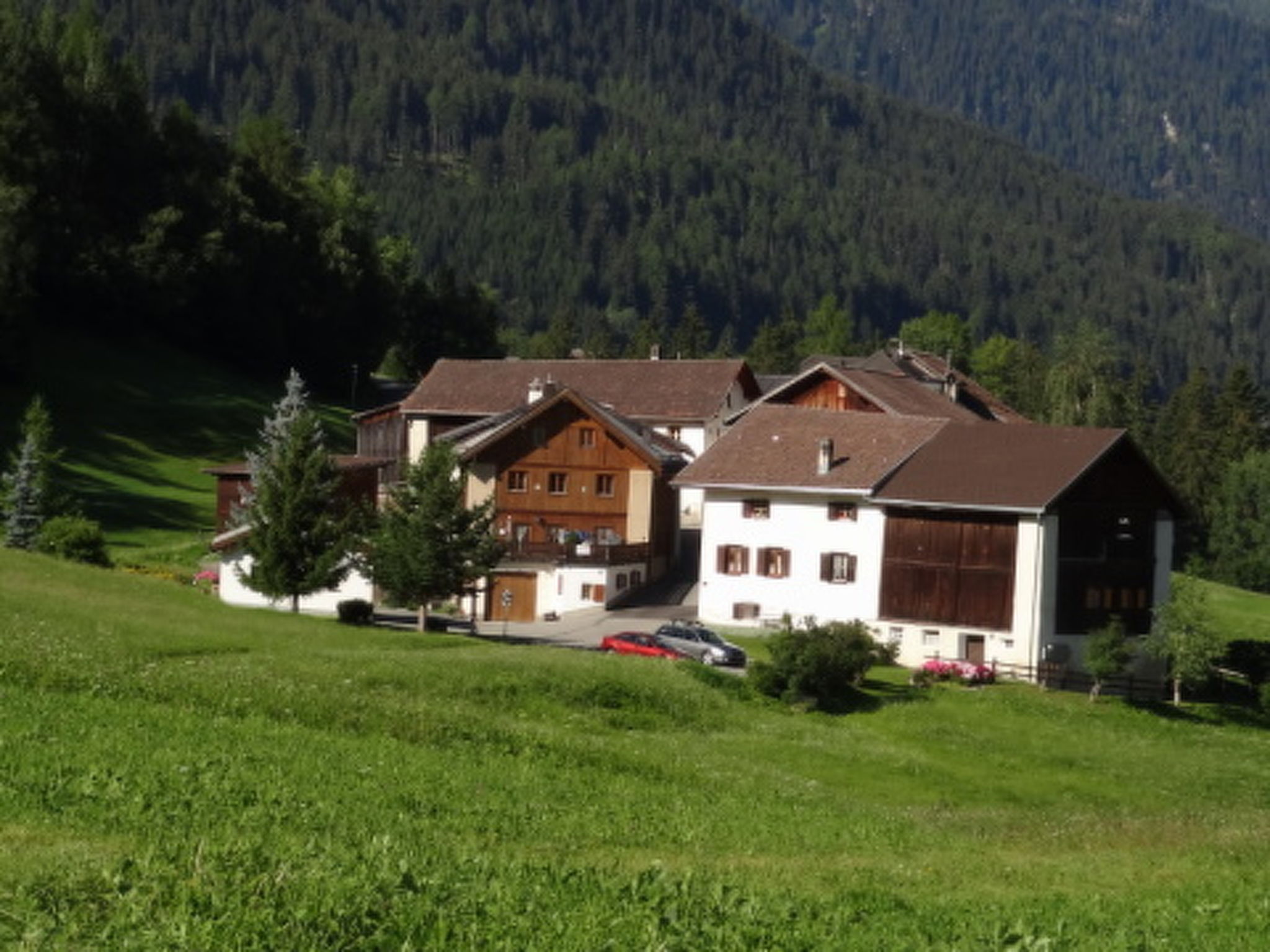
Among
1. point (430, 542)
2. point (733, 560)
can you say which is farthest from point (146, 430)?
point (430, 542)

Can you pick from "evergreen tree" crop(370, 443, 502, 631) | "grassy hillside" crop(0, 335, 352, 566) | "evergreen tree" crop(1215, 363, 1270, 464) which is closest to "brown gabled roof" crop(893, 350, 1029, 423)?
"evergreen tree" crop(1215, 363, 1270, 464)

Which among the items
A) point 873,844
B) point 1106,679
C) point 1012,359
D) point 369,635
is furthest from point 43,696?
point 1012,359

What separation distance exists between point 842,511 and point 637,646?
431 inches

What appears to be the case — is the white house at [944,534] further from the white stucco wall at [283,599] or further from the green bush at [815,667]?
the white stucco wall at [283,599]

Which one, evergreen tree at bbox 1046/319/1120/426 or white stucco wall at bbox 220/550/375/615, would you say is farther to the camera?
evergreen tree at bbox 1046/319/1120/426

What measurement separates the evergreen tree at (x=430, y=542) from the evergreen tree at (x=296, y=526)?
1548 mm

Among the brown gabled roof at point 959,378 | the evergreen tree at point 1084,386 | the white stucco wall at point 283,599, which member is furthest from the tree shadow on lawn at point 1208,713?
the evergreen tree at point 1084,386

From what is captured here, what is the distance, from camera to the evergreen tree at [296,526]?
55.4 m

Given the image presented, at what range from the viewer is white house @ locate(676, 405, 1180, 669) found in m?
60.2

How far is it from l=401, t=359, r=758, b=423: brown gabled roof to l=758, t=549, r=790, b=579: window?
2337 cm

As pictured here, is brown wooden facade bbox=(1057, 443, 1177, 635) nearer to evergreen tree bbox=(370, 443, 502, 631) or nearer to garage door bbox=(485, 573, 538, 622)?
evergreen tree bbox=(370, 443, 502, 631)

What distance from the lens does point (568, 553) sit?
70438mm

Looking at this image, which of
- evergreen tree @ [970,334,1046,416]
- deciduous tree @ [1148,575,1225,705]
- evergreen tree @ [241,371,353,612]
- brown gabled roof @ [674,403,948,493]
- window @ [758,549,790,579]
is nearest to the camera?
evergreen tree @ [241,371,353,612]

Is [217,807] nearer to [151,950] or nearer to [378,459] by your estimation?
[151,950]
